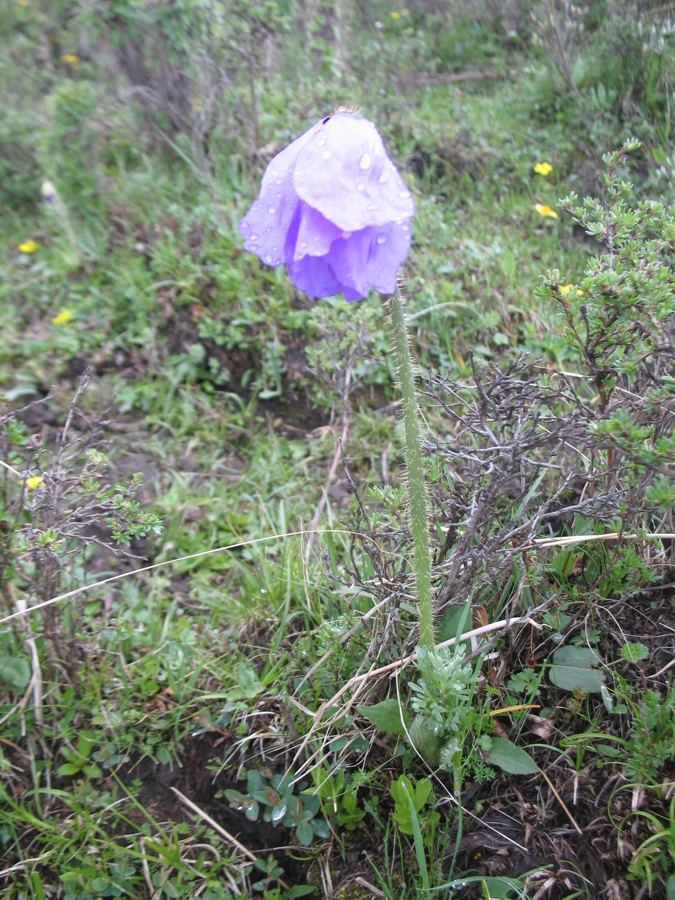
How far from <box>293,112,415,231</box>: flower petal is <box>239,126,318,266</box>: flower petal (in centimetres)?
5

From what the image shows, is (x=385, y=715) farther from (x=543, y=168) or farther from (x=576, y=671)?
(x=543, y=168)

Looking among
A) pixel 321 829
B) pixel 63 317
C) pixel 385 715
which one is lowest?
pixel 321 829

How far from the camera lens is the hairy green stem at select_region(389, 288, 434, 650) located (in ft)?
4.21

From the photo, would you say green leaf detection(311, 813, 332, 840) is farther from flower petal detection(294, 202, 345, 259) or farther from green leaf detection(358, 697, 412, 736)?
flower petal detection(294, 202, 345, 259)

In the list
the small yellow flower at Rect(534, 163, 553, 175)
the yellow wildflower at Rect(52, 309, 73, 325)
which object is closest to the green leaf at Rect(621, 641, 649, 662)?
the small yellow flower at Rect(534, 163, 553, 175)

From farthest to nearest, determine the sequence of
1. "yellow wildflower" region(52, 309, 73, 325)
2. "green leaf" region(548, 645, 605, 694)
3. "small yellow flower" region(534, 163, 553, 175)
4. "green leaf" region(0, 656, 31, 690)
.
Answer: "yellow wildflower" region(52, 309, 73, 325)
"small yellow flower" region(534, 163, 553, 175)
"green leaf" region(0, 656, 31, 690)
"green leaf" region(548, 645, 605, 694)

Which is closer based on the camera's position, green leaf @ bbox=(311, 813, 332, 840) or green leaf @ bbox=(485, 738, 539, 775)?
green leaf @ bbox=(485, 738, 539, 775)

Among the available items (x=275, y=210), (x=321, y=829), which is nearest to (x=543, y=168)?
(x=275, y=210)

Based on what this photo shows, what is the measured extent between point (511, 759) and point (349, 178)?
4.07 ft

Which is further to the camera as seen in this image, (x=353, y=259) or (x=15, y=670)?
(x=15, y=670)

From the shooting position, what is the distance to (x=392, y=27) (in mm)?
4590

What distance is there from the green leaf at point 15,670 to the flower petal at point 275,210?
4.47 feet

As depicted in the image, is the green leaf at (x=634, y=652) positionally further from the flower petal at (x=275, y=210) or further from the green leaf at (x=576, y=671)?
the flower petal at (x=275, y=210)

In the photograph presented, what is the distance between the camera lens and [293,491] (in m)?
2.51
